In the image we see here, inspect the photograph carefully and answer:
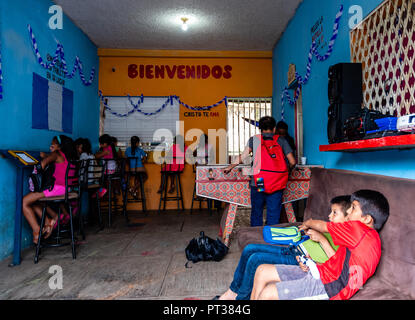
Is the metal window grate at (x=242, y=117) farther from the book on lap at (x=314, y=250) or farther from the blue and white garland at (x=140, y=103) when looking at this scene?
the book on lap at (x=314, y=250)

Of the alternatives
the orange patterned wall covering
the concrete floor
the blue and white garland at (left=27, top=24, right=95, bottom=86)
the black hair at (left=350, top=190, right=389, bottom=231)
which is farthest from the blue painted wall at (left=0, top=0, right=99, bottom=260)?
the orange patterned wall covering

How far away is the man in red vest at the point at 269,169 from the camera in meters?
2.69

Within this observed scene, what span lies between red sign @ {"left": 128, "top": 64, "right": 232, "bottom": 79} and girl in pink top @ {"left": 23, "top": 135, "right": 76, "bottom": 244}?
9.54 feet

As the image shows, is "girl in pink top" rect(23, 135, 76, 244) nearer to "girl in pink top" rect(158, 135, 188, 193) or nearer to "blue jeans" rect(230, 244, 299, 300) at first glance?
"girl in pink top" rect(158, 135, 188, 193)

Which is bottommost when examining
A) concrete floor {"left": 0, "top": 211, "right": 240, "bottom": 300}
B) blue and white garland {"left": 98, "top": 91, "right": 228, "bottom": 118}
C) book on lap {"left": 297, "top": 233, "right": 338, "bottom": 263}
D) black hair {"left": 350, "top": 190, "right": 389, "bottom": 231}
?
concrete floor {"left": 0, "top": 211, "right": 240, "bottom": 300}

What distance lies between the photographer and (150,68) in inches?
229

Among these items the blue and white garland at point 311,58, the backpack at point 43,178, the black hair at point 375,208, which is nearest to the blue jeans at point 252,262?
the black hair at point 375,208

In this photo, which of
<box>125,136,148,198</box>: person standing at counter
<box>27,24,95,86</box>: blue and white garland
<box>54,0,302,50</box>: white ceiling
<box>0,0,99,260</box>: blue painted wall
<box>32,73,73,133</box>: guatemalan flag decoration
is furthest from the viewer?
<box>125,136,148,198</box>: person standing at counter

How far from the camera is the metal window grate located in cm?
588

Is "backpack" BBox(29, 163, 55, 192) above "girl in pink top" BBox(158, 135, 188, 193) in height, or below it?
below

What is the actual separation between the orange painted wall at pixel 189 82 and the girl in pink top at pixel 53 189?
2439mm

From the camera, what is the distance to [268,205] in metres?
2.79
